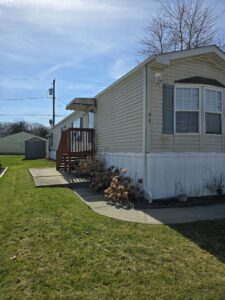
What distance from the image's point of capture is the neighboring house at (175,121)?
28.5 feet

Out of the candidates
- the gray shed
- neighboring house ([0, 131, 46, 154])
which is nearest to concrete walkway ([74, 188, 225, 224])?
the gray shed

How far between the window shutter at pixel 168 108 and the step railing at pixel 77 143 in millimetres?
4670

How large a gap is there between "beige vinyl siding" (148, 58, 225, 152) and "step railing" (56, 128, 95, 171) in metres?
4.60

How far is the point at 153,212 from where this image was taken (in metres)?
7.31

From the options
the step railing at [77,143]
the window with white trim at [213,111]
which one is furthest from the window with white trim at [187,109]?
the step railing at [77,143]

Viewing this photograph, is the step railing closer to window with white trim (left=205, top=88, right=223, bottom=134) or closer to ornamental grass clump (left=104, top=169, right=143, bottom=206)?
ornamental grass clump (left=104, top=169, right=143, bottom=206)

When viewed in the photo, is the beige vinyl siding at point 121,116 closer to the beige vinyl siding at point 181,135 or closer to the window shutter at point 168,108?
the beige vinyl siding at point 181,135

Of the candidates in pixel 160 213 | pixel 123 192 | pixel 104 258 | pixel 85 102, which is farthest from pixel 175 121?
pixel 104 258

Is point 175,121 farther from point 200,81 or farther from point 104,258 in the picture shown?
point 104,258

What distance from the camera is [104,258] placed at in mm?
4480

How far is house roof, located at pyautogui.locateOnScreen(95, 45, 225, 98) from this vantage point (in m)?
8.43

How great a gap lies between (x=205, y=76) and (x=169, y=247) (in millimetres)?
6188

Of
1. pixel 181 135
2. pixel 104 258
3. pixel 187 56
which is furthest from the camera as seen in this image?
pixel 181 135

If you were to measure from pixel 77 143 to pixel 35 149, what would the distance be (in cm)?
2103
